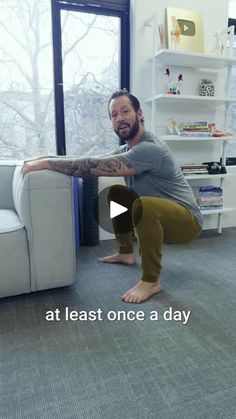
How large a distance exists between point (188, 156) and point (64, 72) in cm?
119

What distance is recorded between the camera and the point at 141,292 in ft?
4.73

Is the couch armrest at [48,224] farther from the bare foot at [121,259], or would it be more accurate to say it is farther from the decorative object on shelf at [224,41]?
the decorative object on shelf at [224,41]

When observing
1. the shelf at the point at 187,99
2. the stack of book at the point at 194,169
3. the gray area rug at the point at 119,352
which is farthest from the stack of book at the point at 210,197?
the gray area rug at the point at 119,352

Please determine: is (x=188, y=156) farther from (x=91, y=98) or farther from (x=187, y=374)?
(x=187, y=374)

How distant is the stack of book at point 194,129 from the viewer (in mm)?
2311

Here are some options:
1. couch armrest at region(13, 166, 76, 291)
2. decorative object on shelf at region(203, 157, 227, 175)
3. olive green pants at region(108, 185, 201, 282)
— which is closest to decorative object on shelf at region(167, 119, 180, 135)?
decorative object on shelf at region(203, 157, 227, 175)

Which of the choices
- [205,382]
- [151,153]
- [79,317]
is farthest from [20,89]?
[205,382]

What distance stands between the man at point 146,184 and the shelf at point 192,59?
850 millimetres

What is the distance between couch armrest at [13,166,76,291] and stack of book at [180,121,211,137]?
4.28ft

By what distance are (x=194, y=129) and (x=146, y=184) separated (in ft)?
3.40

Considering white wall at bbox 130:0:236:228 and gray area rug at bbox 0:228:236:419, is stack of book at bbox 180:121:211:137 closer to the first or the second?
white wall at bbox 130:0:236:228

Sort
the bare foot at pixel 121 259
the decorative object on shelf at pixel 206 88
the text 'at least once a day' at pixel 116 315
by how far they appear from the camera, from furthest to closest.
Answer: the decorative object on shelf at pixel 206 88 → the bare foot at pixel 121 259 → the text 'at least once a day' at pixel 116 315

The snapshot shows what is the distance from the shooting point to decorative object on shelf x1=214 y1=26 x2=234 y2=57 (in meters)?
2.31
